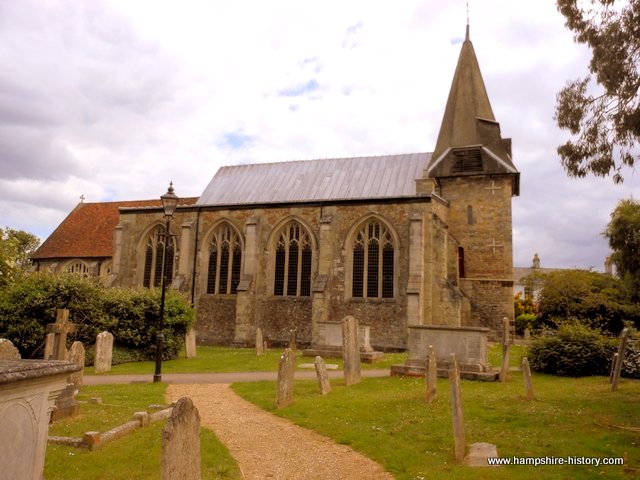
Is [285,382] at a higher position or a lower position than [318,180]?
lower

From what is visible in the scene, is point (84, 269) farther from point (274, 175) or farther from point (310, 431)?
point (310, 431)

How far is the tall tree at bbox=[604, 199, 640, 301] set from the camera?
73.7 feet

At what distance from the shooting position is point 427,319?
22.3 metres

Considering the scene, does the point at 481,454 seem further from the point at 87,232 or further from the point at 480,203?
the point at 87,232

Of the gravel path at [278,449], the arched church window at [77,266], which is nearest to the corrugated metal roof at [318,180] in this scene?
the arched church window at [77,266]

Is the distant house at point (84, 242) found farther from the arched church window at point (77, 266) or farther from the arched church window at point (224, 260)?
the arched church window at point (224, 260)

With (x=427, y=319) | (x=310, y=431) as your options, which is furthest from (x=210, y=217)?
(x=310, y=431)

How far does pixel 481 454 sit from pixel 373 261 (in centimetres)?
1751

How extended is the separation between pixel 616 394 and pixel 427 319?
36.4 ft

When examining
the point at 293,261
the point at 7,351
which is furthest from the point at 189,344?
the point at 7,351

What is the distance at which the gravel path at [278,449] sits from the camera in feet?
21.1

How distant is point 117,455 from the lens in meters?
6.62

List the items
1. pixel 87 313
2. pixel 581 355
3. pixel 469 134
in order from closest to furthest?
pixel 581 355, pixel 87 313, pixel 469 134

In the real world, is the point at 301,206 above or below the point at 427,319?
above
